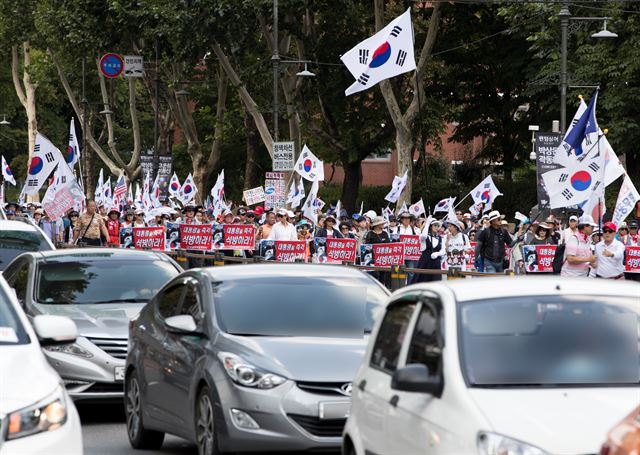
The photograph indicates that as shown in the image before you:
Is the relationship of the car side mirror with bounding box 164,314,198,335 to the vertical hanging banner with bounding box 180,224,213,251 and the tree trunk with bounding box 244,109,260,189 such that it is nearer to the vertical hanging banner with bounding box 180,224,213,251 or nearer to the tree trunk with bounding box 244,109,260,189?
the vertical hanging banner with bounding box 180,224,213,251

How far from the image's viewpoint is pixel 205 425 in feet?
30.8

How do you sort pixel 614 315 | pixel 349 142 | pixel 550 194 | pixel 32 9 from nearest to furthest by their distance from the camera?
1. pixel 614 315
2. pixel 550 194
3. pixel 349 142
4. pixel 32 9

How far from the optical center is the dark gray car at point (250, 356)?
29.4ft

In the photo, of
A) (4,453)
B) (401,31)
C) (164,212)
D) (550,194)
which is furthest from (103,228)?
(4,453)

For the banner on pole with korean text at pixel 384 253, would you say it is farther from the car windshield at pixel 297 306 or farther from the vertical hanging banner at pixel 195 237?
the car windshield at pixel 297 306

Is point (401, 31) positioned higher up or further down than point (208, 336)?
higher up

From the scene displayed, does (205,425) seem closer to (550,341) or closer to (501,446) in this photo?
(550,341)

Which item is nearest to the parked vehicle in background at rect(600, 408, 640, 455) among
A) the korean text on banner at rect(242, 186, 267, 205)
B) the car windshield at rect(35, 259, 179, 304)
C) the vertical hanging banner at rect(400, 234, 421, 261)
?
the car windshield at rect(35, 259, 179, 304)

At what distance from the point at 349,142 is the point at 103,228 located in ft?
80.5

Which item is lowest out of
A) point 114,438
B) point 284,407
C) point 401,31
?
point 114,438

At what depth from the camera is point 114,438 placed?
11.5 metres

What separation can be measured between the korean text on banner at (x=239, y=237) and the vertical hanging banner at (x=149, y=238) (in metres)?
1.39

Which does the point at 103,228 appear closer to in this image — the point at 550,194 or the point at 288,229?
the point at 288,229

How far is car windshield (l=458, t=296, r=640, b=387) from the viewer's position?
258 inches
